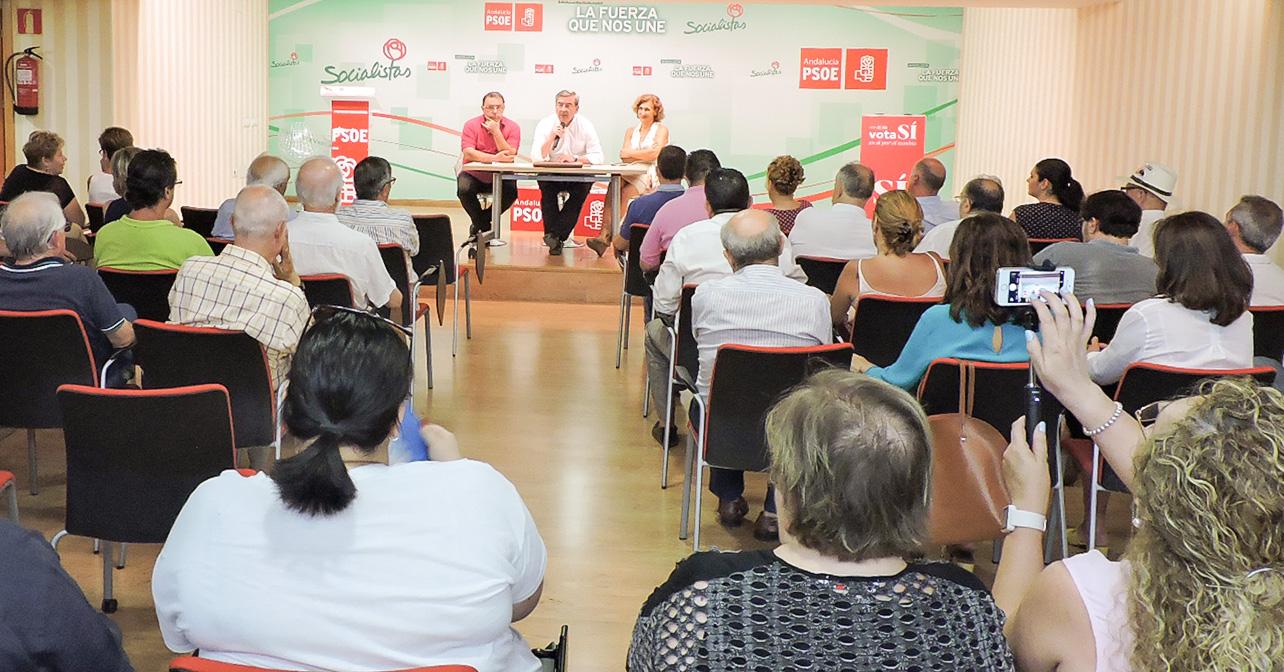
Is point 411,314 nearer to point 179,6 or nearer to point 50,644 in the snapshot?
point 50,644

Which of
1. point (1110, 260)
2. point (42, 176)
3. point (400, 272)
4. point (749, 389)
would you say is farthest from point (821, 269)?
point (42, 176)

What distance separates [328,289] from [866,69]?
31.4ft

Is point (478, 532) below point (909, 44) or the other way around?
below

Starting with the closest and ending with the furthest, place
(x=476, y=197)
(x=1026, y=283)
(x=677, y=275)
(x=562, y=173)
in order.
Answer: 1. (x=1026, y=283)
2. (x=677, y=275)
3. (x=562, y=173)
4. (x=476, y=197)

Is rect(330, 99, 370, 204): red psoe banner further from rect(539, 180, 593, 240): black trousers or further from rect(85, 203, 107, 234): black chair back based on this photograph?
rect(85, 203, 107, 234): black chair back

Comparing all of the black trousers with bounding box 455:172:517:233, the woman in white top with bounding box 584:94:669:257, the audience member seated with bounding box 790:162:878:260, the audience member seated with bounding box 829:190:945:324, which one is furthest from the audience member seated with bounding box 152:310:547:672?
the woman in white top with bounding box 584:94:669:257

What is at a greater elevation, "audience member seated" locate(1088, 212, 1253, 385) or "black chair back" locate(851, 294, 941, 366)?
"audience member seated" locate(1088, 212, 1253, 385)

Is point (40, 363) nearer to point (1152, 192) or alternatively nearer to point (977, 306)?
point (977, 306)

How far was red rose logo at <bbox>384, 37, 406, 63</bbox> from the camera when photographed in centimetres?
1304

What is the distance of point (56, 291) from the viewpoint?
3.84m

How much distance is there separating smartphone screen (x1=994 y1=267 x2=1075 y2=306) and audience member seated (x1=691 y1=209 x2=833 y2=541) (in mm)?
1919

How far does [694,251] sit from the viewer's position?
205 inches

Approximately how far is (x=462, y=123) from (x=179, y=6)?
3232mm

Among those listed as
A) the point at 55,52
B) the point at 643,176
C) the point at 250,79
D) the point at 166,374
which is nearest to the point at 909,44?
the point at 643,176
